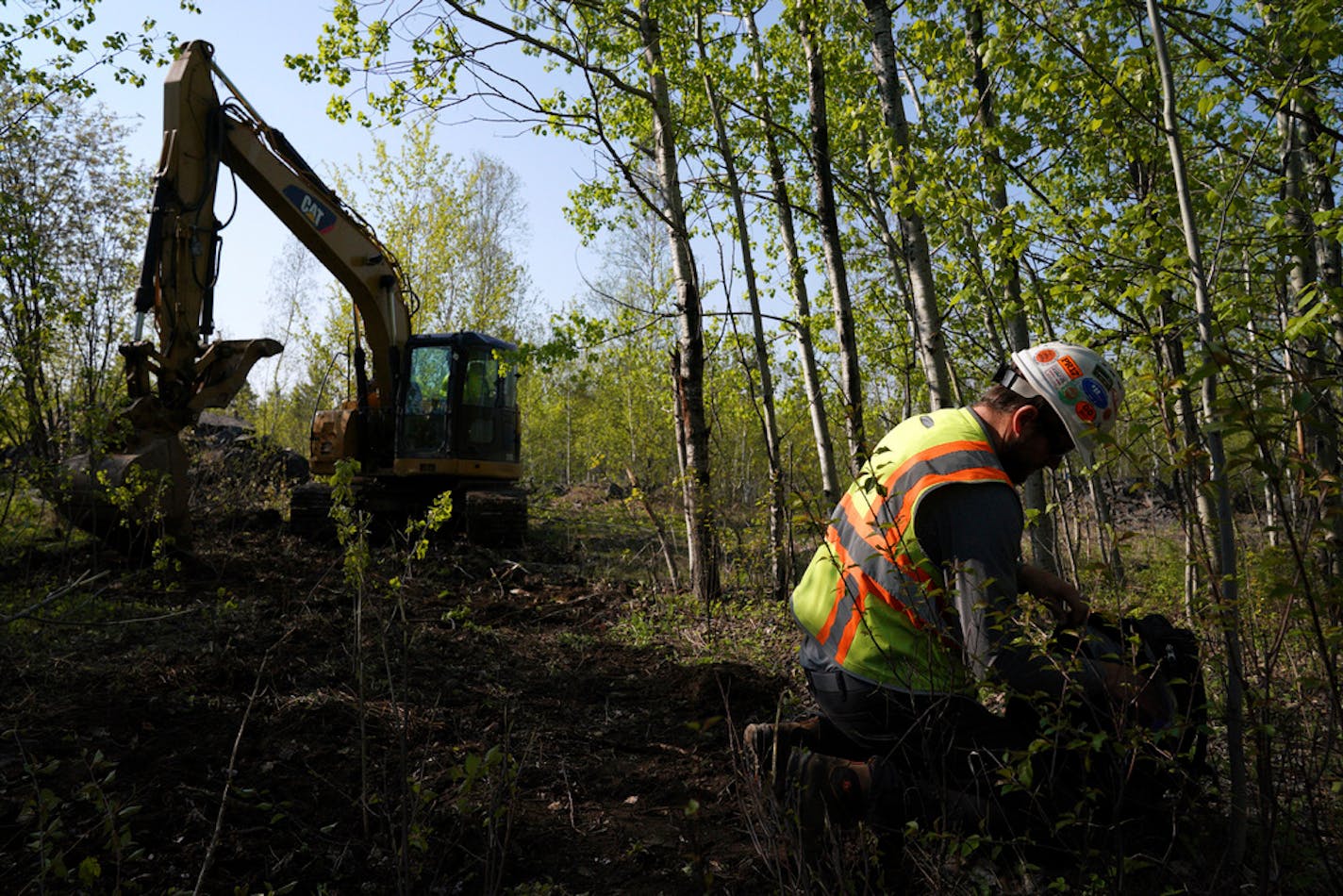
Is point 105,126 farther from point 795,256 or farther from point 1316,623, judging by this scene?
point 1316,623

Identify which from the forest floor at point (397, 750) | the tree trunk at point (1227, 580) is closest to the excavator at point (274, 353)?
the forest floor at point (397, 750)

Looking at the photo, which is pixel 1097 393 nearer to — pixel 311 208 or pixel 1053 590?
pixel 1053 590

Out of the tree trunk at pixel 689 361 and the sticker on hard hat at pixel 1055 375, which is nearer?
the sticker on hard hat at pixel 1055 375

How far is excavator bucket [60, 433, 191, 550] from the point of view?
730cm

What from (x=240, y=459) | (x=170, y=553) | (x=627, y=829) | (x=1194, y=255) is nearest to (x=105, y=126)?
(x=240, y=459)

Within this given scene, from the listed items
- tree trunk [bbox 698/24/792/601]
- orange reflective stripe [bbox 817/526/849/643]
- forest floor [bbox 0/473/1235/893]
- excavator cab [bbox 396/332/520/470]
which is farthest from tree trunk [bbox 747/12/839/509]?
excavator cab [bbox 396/332/520/470]

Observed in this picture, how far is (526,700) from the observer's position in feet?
16.5

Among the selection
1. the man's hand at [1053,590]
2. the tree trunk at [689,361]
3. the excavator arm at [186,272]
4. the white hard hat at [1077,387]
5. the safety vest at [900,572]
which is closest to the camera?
the safety vest at [900,572]

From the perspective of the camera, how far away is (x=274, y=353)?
923cm

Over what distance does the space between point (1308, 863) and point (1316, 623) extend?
1218 mm

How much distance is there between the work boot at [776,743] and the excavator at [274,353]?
5404mm

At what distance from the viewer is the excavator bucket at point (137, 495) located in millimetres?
7297

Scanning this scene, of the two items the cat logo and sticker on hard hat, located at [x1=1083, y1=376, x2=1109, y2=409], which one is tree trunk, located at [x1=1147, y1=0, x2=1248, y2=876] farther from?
the cat logo

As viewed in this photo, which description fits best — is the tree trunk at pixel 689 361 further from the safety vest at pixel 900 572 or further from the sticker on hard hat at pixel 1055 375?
the sticker on hard hat at pixel 1055 375
